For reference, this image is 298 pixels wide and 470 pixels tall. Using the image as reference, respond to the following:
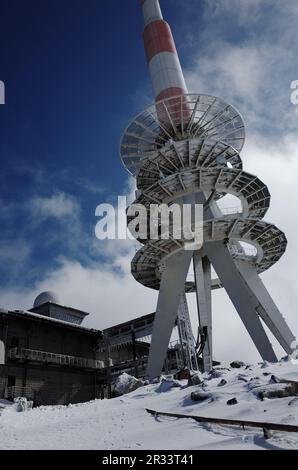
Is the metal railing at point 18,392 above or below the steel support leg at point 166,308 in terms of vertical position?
below

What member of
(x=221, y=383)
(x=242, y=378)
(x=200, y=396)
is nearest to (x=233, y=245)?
(x=242, y=378)

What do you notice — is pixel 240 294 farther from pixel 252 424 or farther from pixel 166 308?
pixel 252 424

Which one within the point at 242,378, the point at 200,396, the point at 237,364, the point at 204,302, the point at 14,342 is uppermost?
the point at 204,302

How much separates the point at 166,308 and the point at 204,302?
3141mm

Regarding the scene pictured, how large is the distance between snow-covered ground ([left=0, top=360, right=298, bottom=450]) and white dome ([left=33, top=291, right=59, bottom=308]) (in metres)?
31.6

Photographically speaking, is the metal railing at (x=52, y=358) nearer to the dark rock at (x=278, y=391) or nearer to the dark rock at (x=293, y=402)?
the dark rock at (x=278, y=391)

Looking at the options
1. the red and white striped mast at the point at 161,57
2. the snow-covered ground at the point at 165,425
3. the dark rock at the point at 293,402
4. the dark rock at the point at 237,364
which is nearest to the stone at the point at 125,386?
the snow-covered ground at the point at 165,425

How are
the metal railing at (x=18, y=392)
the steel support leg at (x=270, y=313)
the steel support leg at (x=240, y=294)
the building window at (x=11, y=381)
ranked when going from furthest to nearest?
the building window at (x=11, y=381), the metal railing at (x=18, y=392), the steel support leg at (x=270, y=313), the steel support leg at (x=240, y=294)

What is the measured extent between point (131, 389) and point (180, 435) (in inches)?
515

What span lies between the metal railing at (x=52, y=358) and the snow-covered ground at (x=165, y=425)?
64.7 feet

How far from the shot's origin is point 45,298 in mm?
46906

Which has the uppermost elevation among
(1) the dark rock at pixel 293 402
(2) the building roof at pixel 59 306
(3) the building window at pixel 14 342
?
(2) the building roof at pixel 59 306

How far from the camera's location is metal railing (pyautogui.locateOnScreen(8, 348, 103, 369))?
34.2m

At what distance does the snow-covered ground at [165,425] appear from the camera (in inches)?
277
